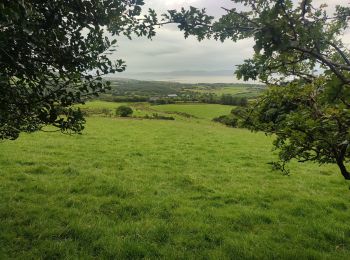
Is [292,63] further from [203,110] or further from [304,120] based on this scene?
[203,110]

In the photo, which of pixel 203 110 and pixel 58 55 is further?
pixel 203 110

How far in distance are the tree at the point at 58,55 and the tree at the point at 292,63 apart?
1425 mm

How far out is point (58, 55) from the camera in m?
6.52

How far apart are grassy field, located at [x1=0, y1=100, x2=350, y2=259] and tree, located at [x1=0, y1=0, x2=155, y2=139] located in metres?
3.08

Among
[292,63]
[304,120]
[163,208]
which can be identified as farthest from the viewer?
[163,208]

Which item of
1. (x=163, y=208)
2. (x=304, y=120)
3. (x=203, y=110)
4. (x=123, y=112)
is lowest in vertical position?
(x=203, y=110)

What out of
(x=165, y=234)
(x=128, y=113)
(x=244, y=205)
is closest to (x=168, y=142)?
(x=244, y=205)

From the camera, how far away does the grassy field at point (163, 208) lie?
8.24m

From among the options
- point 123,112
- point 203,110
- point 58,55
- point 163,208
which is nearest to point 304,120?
point 58,55

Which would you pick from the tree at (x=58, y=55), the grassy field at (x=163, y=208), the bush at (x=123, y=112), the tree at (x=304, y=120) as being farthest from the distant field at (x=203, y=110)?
the tree at (x=58, y=55)

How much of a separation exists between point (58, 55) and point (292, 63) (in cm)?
424

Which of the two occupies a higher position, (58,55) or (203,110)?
(58,55)

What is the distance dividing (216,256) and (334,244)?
138 inches

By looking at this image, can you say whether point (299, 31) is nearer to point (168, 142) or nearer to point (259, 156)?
point (259, 156)
